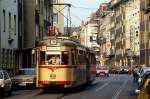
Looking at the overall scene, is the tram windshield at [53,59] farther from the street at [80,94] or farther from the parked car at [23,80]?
the parked car at [23,80]

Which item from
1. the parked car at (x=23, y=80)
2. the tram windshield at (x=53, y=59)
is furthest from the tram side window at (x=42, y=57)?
the parked car at (x=23, y=80)

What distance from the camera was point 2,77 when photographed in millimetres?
30484

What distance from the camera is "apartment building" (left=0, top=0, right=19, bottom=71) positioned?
52.7 m

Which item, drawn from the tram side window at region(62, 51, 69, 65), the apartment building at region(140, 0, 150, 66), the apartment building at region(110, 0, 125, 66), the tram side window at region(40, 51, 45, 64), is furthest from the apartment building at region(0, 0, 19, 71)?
the apartment building at region(110, 0, 125, 66)

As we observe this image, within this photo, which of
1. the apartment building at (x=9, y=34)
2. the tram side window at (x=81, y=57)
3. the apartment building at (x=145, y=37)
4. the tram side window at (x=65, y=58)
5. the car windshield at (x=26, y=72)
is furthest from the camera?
the apartment building at (x=145, y=37)

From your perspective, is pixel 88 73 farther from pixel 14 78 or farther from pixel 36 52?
pixel 36 52

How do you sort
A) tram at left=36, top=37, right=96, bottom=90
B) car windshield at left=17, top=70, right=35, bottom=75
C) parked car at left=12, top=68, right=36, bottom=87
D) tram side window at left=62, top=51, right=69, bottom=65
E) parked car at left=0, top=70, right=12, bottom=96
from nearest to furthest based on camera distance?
parked car at left=0, top=70, right=12, bottom=96
tram at left=36, top=37, right=96, bottom=90
tram side window at left=62, top=51, right=69, bottom=65
parked car at left=12, top=68, right=36, bottom=87
car windshield at left=17, top=70, right=35, bottom=75

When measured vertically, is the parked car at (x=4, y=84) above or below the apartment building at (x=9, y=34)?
below

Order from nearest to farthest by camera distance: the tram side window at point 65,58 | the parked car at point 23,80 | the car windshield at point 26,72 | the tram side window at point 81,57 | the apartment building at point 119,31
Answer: the tram side window at point 65,58
the tram side window at point 81,57
the parked car at point 23,80
the car windshield at point 26,72
the apartment building at point 119,31

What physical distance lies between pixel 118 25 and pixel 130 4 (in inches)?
655

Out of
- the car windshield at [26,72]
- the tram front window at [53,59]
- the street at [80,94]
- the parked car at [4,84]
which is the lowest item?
the street at [80,94]

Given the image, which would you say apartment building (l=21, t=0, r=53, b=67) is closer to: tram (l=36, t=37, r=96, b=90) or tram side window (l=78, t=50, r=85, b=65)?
tram side window (l=78, t=50, r=85, b=65)

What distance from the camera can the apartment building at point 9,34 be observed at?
173ft

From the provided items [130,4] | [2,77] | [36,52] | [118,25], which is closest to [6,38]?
[36,52]
